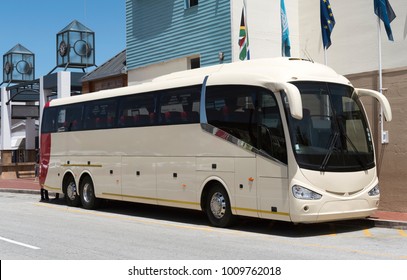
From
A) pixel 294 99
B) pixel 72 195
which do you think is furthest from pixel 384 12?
pixel 72 195

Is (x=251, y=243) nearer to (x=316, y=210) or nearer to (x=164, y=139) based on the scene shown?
(x=316, y=210)

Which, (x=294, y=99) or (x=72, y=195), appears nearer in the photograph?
(x=294, y=99)

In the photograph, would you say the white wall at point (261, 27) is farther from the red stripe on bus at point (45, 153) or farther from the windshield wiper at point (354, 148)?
the windshield wiper at point (354, 148)

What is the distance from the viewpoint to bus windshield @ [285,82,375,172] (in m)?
12.0

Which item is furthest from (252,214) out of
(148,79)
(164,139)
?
(148,79)

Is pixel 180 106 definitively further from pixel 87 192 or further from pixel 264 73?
pixel 87 192

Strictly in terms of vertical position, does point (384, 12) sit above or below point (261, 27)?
below

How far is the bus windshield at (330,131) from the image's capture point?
12.0m

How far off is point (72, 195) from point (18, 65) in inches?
957

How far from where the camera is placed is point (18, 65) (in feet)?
137

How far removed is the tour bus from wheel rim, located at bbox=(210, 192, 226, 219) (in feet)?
0.08

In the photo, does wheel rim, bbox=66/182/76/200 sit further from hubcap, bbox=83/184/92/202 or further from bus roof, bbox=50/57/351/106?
bus roof, bbox=50/57/351/106

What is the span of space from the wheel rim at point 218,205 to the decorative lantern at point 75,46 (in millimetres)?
23582

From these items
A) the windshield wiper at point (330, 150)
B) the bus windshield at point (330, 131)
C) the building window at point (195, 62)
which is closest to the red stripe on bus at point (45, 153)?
the building window at point (195, 62)
